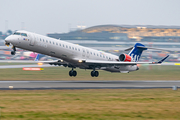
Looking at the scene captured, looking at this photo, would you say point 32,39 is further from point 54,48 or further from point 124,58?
point 124,58


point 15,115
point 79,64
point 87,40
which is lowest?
point 15,115

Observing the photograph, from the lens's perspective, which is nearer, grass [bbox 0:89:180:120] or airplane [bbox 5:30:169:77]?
grass [bbox 0:89:180:120]

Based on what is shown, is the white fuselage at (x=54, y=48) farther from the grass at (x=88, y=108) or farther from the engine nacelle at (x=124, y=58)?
the grass at (x=88, y=108)

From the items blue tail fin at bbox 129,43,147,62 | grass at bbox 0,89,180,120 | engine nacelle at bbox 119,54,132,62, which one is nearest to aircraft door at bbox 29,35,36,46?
grass at bbox 0,89,180,120

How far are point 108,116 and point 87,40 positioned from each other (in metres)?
133

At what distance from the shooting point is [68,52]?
105ft

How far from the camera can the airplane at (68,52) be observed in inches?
1136

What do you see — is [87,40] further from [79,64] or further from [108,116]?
[108,116]

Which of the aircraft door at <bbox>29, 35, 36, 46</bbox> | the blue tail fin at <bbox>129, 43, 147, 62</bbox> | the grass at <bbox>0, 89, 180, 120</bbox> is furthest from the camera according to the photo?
the blue tail fin at <bbox>129, 43, 147, 62</bbox>

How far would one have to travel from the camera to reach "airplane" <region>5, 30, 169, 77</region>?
28.8 metres

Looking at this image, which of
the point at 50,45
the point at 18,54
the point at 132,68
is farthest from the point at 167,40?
the point at 50,45

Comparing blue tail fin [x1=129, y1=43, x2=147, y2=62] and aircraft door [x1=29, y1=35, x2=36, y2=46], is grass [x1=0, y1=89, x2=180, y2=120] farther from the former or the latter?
blue tail fin [x1=129, y1=43, x2=147, y2=62]

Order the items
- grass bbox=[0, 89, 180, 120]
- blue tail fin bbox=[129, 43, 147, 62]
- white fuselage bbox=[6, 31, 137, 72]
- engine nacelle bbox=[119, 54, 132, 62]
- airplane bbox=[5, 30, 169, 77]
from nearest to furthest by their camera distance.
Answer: grass bbox=[0, 89, 180, 120] → white fuselage bbox=[6, 31, 137, 72] → airplane bbox=[5, 30, 169, 77] → engine nacelle bbox=[119, 54, 132, 62] → blue tail fin bbox=[129, 43, 147, 62]

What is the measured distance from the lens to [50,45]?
99.8ft
